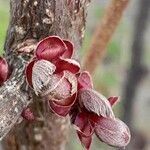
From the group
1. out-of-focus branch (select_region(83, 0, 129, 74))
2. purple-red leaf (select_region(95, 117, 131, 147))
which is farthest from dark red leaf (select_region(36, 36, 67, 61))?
out-of-focus branch (select_region(83, 0, 129, 74))

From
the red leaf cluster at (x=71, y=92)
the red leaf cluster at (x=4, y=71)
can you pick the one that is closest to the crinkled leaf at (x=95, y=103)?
the red leaf cluster at (x=71, y=92)

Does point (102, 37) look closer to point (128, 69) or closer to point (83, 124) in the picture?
point (83, 124)

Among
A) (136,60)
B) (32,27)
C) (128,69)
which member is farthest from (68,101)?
(128,69)

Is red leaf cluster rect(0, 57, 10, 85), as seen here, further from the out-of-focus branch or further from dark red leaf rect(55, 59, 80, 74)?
the out-of-focus branch

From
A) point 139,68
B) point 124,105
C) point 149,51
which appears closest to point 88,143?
point 124,105

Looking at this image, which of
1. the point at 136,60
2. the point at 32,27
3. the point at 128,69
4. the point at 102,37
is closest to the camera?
the point at 32,27

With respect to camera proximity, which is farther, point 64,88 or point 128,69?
point 128,69

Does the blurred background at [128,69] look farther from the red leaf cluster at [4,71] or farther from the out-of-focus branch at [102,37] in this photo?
the red leaf cluster at [4,71]
